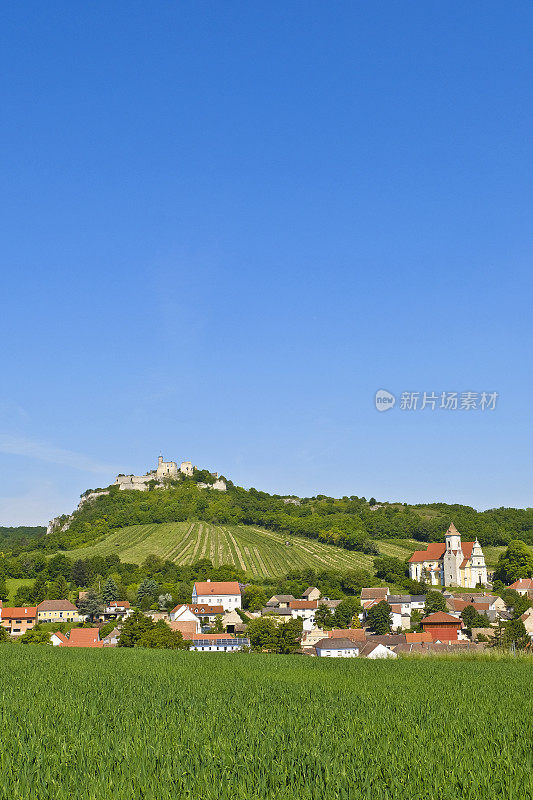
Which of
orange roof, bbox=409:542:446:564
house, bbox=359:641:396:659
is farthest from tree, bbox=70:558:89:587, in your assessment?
house, bbox=359:641:396:659

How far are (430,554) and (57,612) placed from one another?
93.4 m

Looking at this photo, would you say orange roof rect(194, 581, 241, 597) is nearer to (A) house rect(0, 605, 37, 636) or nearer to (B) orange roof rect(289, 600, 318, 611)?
(B) orange roof rect(289, 600, 318, 611)

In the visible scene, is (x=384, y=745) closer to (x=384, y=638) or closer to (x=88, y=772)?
(x=88, y=772)

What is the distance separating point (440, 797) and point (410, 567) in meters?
163

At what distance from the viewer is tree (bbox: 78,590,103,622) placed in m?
119

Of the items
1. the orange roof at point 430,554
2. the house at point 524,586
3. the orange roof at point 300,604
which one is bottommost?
the orange roof at point 300,604

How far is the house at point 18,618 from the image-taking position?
112 meters

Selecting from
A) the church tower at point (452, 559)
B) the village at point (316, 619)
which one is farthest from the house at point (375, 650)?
the church tower at point (452, 559)

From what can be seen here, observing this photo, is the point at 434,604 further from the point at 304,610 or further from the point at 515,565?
the point at 515,565

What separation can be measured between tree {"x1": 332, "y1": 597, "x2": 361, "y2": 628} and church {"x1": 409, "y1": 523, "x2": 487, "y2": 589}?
160ft

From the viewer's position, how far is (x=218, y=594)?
13138 centimetres

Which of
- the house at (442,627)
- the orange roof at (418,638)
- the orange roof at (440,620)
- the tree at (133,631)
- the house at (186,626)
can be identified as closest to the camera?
the tree at (133,631)

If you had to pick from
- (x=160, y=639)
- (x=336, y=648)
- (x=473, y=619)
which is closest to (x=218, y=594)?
A: (x=473, y=619)

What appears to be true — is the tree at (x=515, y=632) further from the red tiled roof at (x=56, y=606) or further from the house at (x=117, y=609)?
the red tiled roof at (x=56, y=606)
